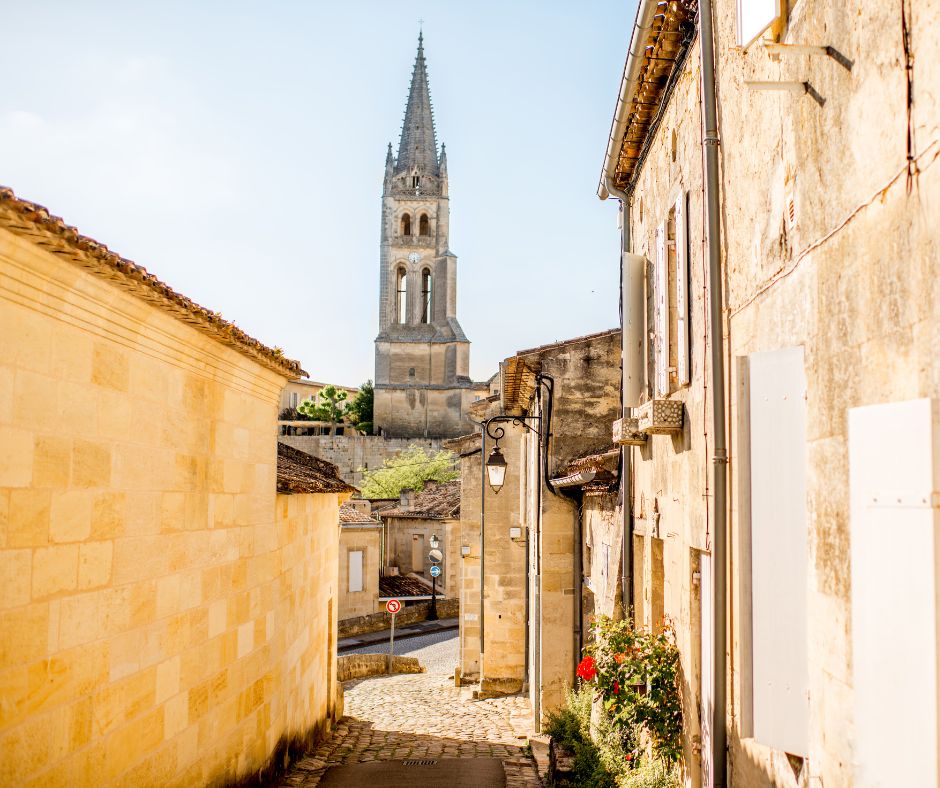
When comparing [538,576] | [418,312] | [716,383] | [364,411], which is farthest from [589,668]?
[364,411]

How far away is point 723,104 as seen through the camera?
5.35 meters

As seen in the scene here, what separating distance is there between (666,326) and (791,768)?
10.9 ft

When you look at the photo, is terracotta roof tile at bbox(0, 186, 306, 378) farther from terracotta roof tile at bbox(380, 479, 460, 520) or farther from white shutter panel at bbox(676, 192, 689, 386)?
terracotta roof tile at bbox(380, 479, 460, 520)

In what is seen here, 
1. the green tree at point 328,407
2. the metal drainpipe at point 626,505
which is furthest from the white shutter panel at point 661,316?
the green tree at point 328,407

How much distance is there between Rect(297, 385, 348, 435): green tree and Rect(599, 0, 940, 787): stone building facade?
68509mm

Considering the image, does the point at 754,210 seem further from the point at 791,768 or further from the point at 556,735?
the point at 556,735

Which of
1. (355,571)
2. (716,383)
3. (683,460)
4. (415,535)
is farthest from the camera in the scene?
(415,535)

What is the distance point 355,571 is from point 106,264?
26264 mm

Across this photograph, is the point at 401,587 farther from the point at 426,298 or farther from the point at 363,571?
the point at 426,298

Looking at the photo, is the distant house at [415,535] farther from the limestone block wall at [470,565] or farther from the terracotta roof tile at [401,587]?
the limestone block wall at [470,565]

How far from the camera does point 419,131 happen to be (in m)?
71.6

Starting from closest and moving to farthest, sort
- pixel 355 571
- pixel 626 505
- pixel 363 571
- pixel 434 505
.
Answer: pixel 626 505 < pixel 355 571 < pixel 363 571 < pixel 434 505

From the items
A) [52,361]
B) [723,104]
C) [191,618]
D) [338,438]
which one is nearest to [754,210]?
[723,104]

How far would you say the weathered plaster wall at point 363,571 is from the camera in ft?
97.3
